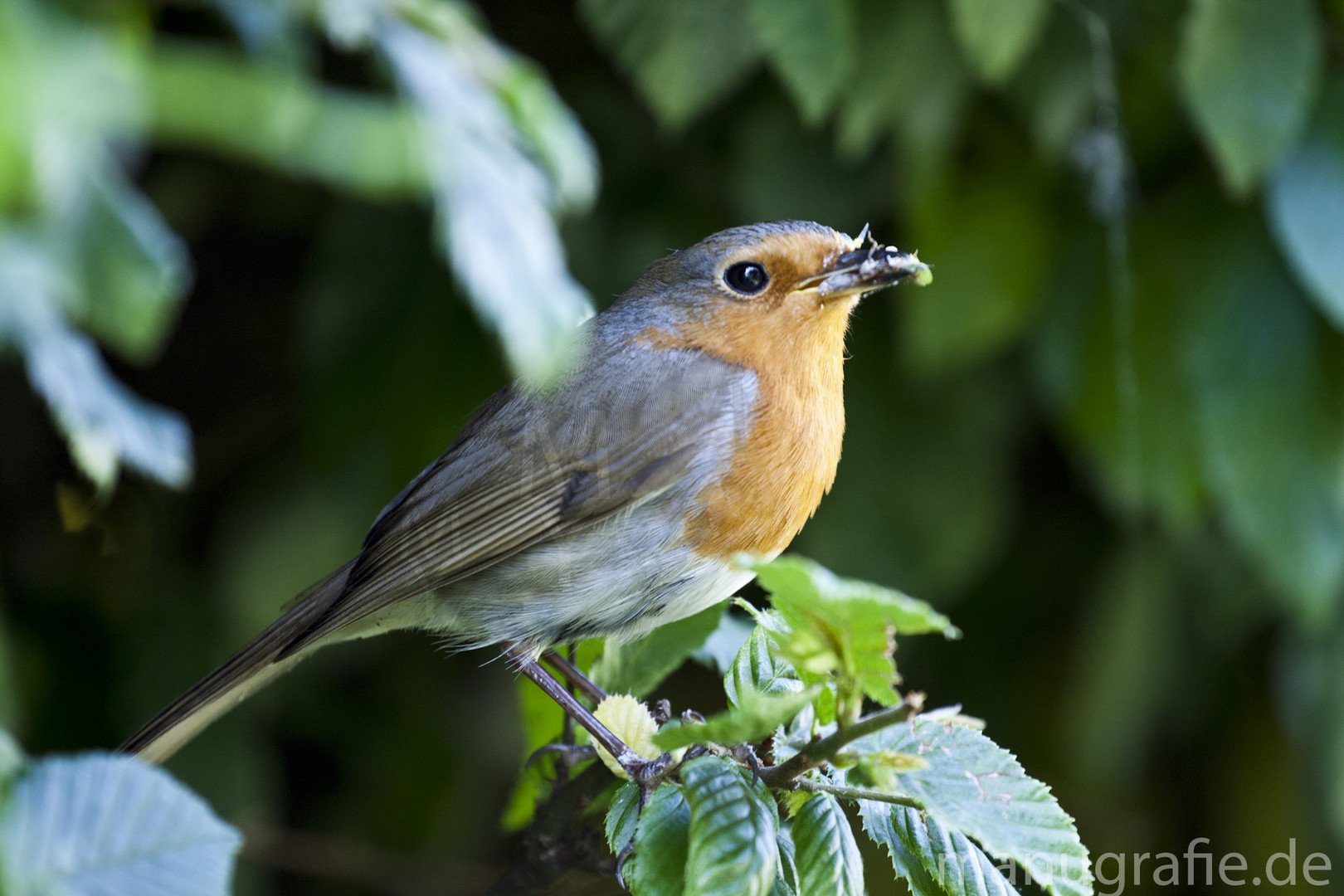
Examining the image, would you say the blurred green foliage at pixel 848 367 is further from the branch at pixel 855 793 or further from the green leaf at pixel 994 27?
the branch at pixel 855 793

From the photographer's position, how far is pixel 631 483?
191 cm

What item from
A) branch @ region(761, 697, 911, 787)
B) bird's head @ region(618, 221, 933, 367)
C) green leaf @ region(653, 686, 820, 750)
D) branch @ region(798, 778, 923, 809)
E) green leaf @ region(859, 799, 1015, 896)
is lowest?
green leaf @ region(859, 799, 1015, 896)

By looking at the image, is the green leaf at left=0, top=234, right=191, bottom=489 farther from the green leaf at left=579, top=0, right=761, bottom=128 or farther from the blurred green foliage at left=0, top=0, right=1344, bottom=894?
the green leaf at left=579, top=0, right=761, bottom=128

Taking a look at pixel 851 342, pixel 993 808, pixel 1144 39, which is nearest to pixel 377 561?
pixel 993 808

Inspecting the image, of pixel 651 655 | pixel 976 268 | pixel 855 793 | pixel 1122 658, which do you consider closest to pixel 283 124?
pixel 651 655

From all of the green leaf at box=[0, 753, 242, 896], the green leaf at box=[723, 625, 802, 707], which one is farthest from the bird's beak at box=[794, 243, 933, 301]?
the green leaf at box=[0, 753, 242, 896]

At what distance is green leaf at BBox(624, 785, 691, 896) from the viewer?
52.7 inches

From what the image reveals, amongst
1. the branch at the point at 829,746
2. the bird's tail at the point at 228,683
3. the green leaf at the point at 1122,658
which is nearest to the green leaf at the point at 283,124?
the bird's tail at the point at 228,683

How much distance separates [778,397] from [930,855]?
2.37 feet

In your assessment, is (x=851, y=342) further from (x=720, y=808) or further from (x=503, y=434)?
(x=720, y=808)

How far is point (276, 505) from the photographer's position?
10.9ft

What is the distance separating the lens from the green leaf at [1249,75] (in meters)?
2.55

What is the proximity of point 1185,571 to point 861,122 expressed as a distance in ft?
5.72

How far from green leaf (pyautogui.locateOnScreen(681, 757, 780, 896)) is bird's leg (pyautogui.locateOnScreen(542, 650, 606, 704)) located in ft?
1.74
